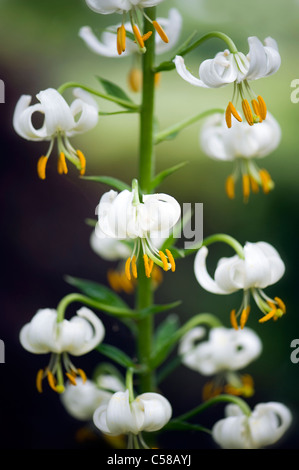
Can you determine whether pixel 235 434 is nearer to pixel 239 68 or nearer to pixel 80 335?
pixel 80 335

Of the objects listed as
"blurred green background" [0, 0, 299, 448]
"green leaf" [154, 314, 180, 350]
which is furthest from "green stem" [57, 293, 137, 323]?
"blurred green background" [0, 0, 299, 448]

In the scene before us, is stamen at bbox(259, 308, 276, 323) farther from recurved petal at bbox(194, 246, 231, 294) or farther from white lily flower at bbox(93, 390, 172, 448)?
white lily flower at bbox(93, 390, 172, 448)

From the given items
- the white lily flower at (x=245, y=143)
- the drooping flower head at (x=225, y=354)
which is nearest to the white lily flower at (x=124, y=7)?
the white lily flower at (x=245, y=143)

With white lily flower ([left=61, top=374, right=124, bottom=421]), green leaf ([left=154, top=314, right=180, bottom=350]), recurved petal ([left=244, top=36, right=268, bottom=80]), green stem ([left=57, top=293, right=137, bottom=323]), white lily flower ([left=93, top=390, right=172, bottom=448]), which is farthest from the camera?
white lily flower ([left=61, top=374, right=124, bottom=421])

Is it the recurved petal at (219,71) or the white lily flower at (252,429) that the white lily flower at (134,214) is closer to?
the recurved petal at (219,71)

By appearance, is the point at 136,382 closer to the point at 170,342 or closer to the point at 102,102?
the point at 170,342

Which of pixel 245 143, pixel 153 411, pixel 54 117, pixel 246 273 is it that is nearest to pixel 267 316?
pixel 246 273
